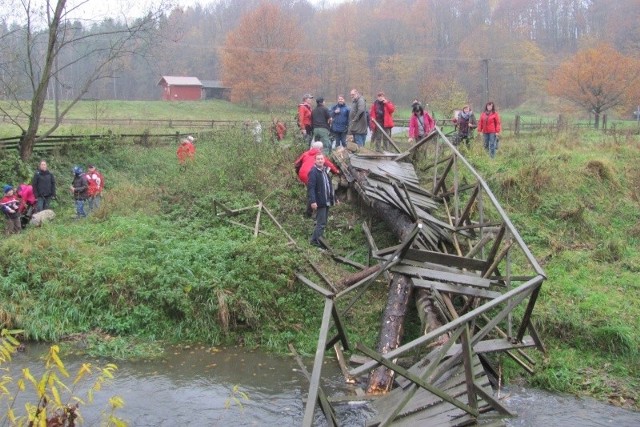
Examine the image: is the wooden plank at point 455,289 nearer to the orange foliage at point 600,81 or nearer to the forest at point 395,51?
the forest at point 395,51

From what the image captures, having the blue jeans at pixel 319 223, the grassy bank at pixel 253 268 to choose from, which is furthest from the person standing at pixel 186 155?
the blue jeans at pixel 319 223

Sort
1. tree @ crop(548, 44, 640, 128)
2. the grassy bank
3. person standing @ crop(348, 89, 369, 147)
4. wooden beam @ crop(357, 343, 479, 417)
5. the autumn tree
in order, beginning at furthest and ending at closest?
the autumn tree < tree @ crop(548, 44, 640, 128) < person standing @ crop(348, 89, 369, 147) < the grassy bank < wooden beam @ crop(357, 343, 479, 417)

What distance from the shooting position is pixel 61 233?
13.0m

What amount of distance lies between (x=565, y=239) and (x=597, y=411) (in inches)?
244

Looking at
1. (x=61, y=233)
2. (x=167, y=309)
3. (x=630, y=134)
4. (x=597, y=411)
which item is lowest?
(x=597, y=411)

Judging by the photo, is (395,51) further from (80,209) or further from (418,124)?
(80,209)

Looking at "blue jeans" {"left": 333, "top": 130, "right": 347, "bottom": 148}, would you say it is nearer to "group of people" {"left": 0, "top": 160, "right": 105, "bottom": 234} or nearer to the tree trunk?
"group of people" {"left": 0, "top": 160, "right": 105, "bottom": 234}

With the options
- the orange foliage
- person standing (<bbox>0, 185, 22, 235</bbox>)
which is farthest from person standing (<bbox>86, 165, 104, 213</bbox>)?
the orange foliage

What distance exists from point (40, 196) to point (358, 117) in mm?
8088

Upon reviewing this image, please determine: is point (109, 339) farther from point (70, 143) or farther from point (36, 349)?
point (70, 143)

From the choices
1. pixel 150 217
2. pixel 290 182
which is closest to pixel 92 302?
pixel 150 217

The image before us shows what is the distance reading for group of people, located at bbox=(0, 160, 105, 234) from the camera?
13.8 m

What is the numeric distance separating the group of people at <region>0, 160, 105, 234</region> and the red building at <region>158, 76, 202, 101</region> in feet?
164

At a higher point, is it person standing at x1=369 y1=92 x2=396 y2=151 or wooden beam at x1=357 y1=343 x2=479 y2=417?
person standing at x1=369 y1=92 x2=396 y2=151
